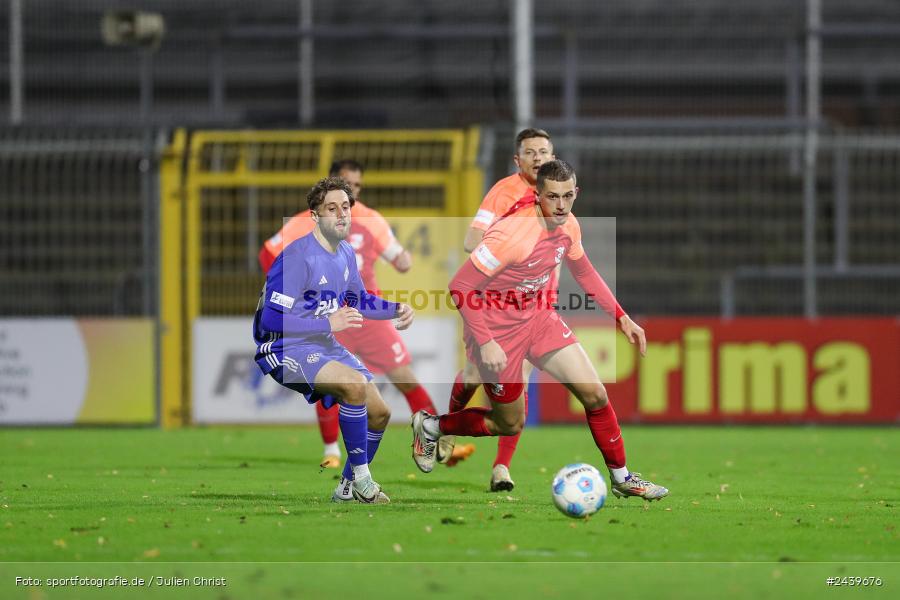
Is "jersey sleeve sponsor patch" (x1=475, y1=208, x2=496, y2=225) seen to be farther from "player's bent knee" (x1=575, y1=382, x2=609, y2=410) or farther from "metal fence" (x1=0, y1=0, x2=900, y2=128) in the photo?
"metal fence" (x1=0, y1=0, x2=900, y2=128)

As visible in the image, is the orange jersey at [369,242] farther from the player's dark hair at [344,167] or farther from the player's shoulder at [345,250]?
the player's shoulder at [345,250]

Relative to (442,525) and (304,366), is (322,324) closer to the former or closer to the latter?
(304,366)

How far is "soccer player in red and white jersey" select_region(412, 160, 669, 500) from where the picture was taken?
317 inches

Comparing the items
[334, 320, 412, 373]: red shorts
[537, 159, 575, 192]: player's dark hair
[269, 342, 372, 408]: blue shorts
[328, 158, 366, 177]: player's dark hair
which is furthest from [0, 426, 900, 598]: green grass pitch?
[328, 158, 366, 177]: player's dark hair

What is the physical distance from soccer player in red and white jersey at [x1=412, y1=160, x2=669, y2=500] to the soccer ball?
2.53 feet

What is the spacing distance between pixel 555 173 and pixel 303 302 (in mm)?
1577

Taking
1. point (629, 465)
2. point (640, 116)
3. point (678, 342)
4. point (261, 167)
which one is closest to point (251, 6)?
point (261, 167)

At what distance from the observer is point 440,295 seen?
15.3 metres

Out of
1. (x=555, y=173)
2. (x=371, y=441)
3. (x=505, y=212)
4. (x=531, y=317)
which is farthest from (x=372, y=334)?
(x=555, y=173)

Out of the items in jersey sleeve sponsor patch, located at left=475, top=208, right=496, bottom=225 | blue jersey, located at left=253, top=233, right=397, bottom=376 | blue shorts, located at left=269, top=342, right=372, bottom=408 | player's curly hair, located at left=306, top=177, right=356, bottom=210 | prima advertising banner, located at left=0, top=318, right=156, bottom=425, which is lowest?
prima advertising banner, located at left=0, top=318, right=156, bottom=425

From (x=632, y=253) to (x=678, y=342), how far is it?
1589 millimetres

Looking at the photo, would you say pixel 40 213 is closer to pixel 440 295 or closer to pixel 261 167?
pixel 261 167

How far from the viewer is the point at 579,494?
24.1ft

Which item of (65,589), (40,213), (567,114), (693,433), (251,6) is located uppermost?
(251,6)
